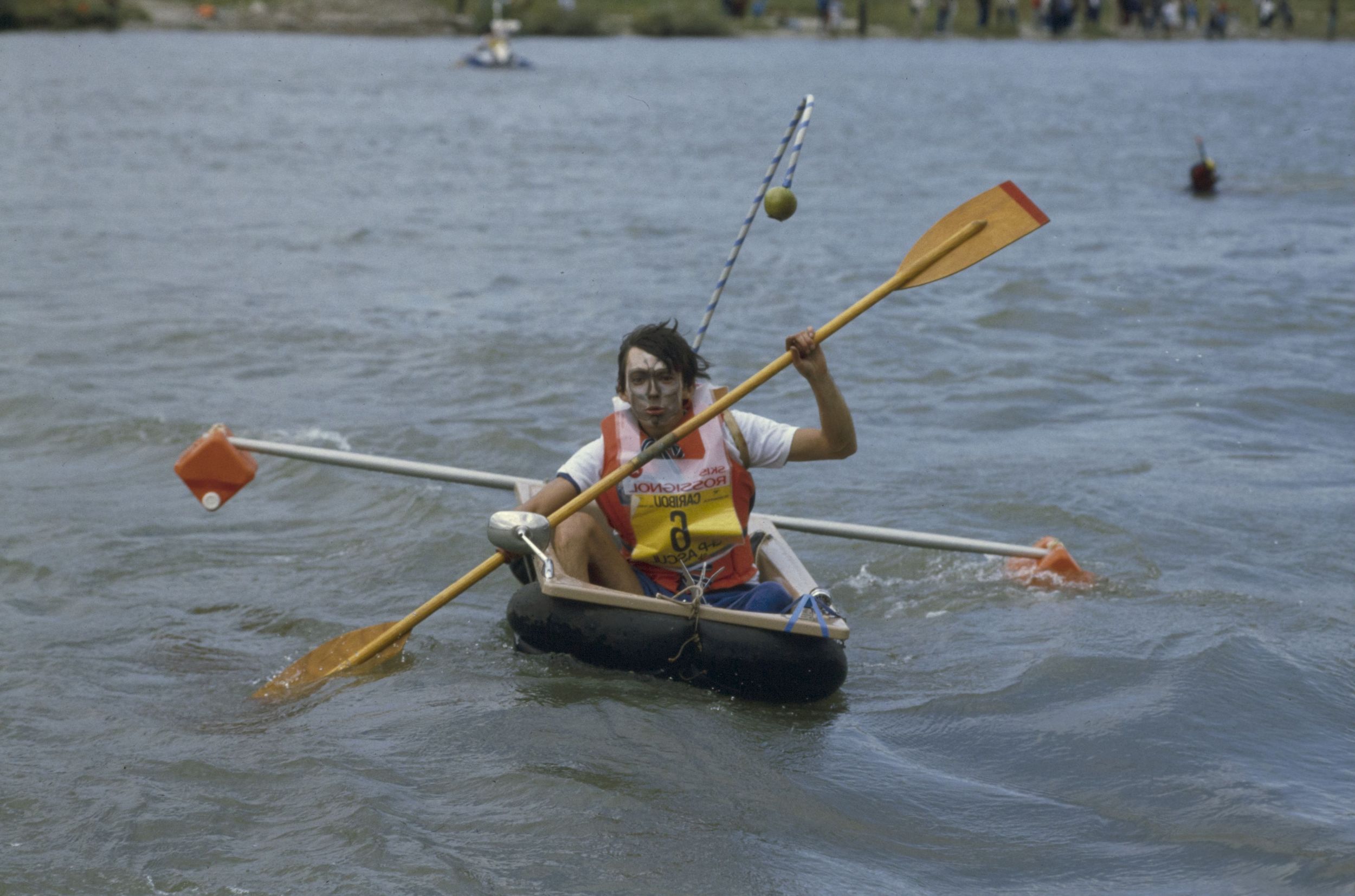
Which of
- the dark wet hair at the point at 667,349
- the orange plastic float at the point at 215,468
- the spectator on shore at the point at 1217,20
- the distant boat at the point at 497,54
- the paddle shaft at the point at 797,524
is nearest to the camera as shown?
the dark wet hair at the point at 667,349

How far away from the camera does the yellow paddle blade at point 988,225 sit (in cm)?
444

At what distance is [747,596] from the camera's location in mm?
4738

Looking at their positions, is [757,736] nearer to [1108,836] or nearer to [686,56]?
[1108,836]

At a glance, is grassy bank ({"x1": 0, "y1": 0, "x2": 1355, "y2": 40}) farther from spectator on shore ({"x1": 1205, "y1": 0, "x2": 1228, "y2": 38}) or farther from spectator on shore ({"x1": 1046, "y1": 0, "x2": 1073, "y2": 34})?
spectator on shore ({"x1": 1046, "y1": 0, "x2": 1073, "y2": 34})

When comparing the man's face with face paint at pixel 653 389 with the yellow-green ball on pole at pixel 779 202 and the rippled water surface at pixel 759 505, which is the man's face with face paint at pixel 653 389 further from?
the rippled water surface at pixel 759 505

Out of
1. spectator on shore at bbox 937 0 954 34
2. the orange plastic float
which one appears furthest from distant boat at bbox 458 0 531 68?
the orange plastic float

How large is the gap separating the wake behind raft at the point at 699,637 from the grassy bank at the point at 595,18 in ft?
153

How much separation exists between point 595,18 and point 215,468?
4817 cm

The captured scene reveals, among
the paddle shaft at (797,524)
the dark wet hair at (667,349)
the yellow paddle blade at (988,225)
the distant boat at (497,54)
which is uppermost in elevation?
the distant boat at (497,54)

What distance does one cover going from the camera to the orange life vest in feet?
15.5

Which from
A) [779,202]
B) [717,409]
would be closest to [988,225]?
[779,202]

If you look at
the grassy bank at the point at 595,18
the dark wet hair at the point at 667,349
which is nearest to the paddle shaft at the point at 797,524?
the dark wet hair at the point at 667,349

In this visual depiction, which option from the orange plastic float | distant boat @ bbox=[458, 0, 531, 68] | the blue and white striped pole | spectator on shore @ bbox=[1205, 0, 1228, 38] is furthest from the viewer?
spectator on shore @ bbox=[1205, 0, 1228, 38]

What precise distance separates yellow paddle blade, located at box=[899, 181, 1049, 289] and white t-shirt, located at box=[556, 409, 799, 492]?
602 mm
